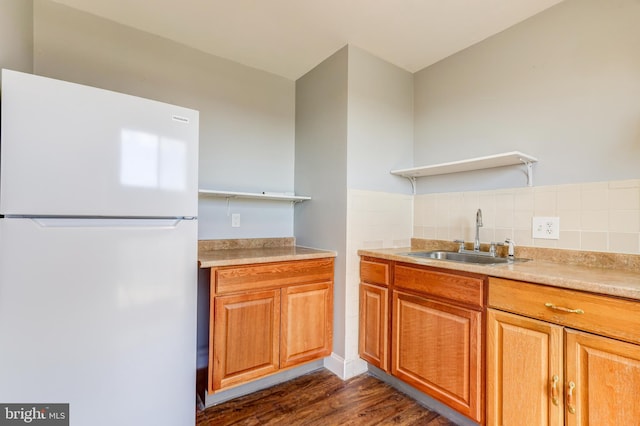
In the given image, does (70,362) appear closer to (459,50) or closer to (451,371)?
(451,371)

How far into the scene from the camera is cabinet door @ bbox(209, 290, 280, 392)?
5.48 feet

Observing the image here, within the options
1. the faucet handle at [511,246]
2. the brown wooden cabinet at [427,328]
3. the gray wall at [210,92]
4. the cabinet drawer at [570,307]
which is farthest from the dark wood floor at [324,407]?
the gray wall at [210,92]

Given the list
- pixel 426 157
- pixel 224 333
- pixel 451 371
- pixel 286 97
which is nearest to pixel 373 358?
pixel 451 371

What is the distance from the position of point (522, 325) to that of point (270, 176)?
2007mm

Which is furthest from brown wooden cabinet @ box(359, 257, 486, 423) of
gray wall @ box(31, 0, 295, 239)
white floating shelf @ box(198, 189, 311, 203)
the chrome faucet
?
gray wall @ box(31, 0, 295, 239)

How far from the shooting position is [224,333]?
1.69 meters

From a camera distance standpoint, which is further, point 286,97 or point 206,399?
point 286,97

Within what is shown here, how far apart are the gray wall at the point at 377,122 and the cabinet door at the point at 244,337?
1.02m

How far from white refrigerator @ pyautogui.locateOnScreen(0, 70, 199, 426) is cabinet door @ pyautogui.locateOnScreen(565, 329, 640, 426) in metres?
1.65

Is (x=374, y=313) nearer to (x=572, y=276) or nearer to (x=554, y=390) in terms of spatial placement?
(x=554, y=390)

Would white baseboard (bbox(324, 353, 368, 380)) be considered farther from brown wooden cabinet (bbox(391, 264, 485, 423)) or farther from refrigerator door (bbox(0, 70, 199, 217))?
refrigerator door (bbox(0, 70, 199, 217))

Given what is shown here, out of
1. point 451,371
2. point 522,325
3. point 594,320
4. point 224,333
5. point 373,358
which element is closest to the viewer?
point 594,320

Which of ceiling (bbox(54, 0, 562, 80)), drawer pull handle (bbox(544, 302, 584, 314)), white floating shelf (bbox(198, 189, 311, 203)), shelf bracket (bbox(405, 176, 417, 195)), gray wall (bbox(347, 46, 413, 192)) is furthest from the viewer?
shelf bracket (bbox(405, 176, 417, 195))

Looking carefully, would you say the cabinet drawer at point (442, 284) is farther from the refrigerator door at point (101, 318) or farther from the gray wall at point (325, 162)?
the refrigerator door at point (101, 318)
